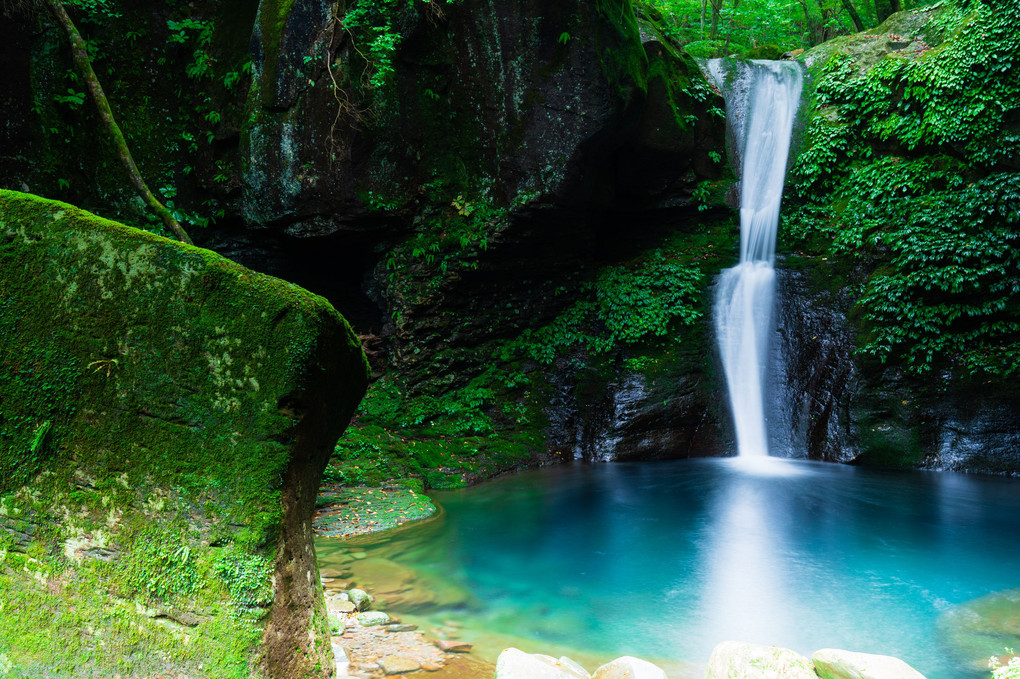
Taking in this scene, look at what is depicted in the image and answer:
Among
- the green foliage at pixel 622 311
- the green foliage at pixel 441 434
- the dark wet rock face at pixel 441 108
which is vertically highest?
the dark wet rock face at pixel 441 108

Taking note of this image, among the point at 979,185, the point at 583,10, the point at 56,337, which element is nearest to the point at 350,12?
the point at 583,10

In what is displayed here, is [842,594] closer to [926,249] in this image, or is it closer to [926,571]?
[926,571]

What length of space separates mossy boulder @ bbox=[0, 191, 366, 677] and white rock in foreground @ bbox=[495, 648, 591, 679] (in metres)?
1.14

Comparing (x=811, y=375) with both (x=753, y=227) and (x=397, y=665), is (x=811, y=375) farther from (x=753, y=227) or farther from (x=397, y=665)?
(x=397, y=665)

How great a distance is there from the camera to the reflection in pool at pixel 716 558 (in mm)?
4742

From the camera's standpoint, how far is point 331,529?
263 inches

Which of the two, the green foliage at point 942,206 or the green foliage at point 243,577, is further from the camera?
the green foliage at point 942,206

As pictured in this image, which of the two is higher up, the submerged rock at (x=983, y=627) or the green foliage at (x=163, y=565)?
the green foliage at (x=163, y=565)

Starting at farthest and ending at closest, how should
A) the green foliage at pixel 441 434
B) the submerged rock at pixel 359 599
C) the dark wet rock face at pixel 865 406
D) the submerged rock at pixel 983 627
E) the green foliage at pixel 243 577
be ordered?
1. the dark wet rock face at pixel 865 406
2. the green foliage at pixel 441 434
3. the submerged rock at pixel 359 599
4. the submerged rock at pixel 983 627
5. the green foliage at pixel 243 577

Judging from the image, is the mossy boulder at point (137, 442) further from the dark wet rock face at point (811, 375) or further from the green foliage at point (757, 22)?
the green foliage at point (757, 22)

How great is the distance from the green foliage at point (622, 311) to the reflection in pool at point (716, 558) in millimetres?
2811

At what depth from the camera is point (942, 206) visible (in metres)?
10.4

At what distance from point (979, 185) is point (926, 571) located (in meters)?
7.39

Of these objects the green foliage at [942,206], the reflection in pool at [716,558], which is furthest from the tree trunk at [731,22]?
the reflection in pool at [716,558]
